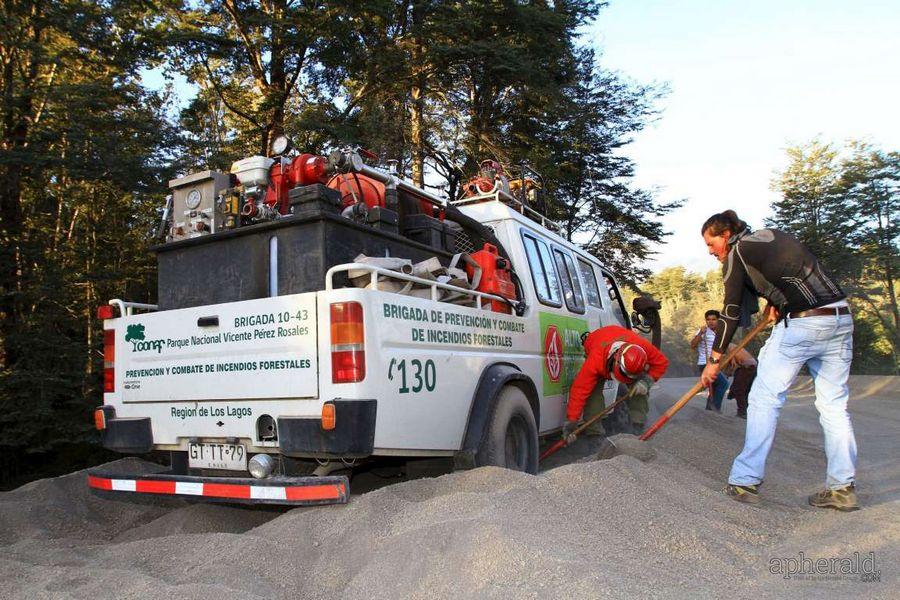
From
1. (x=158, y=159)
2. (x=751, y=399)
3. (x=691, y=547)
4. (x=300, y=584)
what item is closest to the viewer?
(x=300, y=584)


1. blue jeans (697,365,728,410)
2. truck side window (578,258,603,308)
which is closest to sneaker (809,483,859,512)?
truck side window (578,258,603,308)

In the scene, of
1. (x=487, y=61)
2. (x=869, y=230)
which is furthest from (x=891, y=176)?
(x=487, y=61)

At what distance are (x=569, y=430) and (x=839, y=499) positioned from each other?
233cm

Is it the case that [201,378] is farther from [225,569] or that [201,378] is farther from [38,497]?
[38,497]

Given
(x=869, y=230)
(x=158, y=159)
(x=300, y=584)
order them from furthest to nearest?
(x=869, y=230) → (x=158, y=159) → (x=300, y=584)

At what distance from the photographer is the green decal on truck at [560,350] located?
5875 mm

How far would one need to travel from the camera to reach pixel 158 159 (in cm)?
1008

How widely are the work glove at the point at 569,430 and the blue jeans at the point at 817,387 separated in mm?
1840

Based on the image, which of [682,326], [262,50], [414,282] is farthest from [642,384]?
[682,326]

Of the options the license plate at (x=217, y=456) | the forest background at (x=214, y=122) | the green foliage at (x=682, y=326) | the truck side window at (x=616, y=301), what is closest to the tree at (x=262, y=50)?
the forest background at (x=214, y=122)

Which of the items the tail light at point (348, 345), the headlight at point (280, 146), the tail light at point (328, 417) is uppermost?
the headlight at point (280, 146)

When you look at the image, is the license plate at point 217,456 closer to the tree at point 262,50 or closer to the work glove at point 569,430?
the work glove at point 569,430

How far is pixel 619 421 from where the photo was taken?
755 centimetres

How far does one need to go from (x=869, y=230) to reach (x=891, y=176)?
107 inches
